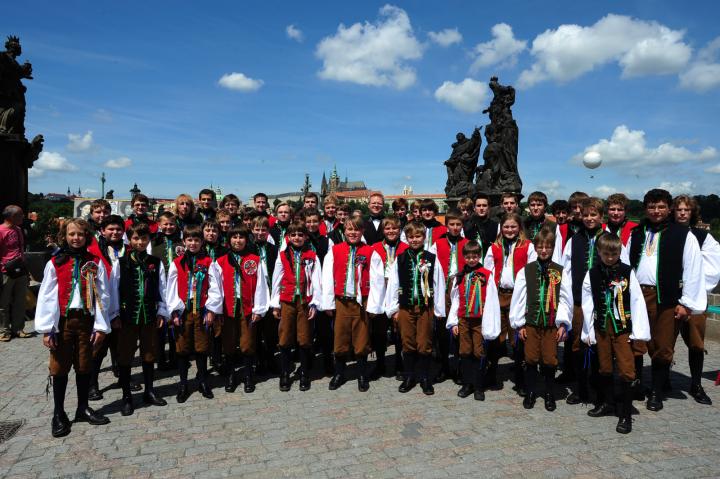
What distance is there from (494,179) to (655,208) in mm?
13178

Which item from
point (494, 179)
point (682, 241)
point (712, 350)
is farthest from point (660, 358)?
point (494, 179)

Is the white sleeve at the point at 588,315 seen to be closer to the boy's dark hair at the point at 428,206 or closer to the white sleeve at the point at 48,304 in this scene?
the boy's dark hair at the point at 428,206

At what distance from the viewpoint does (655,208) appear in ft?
16.7

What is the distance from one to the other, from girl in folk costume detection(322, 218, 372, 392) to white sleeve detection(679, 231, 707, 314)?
3567 millimetres

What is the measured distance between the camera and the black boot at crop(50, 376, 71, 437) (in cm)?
435

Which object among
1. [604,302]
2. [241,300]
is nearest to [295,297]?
[241,300]

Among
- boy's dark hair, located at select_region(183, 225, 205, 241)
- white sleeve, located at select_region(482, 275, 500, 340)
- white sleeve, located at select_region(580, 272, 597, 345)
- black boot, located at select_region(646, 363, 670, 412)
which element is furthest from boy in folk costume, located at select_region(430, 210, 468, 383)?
boy's dark hair, located at select_region(183, 225, 205, 241)

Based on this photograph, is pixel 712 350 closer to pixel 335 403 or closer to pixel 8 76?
pixel 335 403

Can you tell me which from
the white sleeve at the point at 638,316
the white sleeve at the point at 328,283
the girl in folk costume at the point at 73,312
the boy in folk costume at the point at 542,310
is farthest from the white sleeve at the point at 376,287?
the girl in folk costume at the point at 73,312

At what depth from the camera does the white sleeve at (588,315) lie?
4.74 m

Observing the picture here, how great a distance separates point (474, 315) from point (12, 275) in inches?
327

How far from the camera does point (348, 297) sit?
226 inches

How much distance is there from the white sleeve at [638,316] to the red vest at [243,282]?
4.23 meters

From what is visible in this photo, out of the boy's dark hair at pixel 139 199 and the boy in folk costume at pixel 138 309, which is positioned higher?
the boy's dark hair at pixel 139 199
